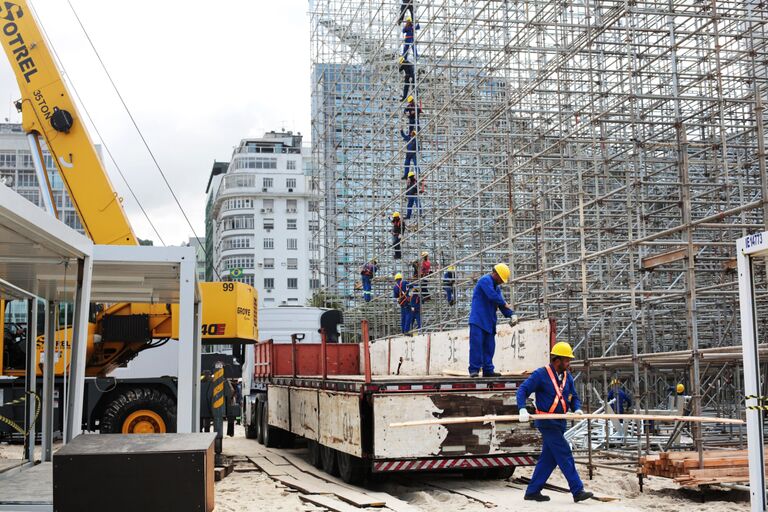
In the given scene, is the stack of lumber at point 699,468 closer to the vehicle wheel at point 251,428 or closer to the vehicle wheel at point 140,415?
the vehicle wheel at point 140,415

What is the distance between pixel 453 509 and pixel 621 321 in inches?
430

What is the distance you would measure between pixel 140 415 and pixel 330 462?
12.1ft

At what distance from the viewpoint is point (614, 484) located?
40.4 feet

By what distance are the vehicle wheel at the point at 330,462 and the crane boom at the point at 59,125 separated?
4.38 meters

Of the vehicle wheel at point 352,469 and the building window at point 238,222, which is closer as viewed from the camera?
the vehicle wheel at point 352,469

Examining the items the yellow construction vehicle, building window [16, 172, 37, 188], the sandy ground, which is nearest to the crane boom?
the yellow construction vehicle

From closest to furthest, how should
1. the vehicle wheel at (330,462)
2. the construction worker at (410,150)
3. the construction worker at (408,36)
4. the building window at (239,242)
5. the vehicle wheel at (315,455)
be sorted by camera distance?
1. the vehicle wheel at (330,462)
2. the vehicle wheel at (315,455)
3. the construction worker at (408,36)
4. the construction worker at (410,150)
5. the building window at (239,242)

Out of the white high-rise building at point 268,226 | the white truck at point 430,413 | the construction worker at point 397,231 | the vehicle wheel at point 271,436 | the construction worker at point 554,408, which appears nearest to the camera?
the construction worker at point 554,408

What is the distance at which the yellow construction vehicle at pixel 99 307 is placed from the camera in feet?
48.1

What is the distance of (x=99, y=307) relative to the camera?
15719 millimetres

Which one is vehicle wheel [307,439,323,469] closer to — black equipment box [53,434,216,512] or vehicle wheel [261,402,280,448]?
vehicle wheel [261,402,280,448]

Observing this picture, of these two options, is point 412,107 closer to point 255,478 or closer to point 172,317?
point 172,317

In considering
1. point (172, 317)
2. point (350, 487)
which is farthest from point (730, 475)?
point (172, 317)

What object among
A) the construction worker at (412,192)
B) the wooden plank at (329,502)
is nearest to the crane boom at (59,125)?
the wooden plank at (329,502)
